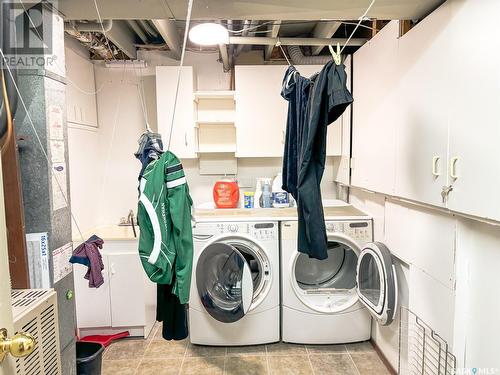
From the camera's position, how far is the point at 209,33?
76.6 inches

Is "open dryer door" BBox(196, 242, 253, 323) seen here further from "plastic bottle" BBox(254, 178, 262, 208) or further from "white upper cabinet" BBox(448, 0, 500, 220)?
"white upper cabinet" BBox(448, 0, 500, 220)

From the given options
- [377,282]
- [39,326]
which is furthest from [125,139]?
[377,282]

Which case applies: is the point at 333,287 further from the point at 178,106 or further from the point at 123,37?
the point at 123,37

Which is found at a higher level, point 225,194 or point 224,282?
point 225,194

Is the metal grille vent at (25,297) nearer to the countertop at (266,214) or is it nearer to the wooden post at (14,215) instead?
the wooden post at (14,215)

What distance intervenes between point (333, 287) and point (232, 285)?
0.83 meters

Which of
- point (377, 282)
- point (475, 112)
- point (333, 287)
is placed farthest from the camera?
point (333, 287)

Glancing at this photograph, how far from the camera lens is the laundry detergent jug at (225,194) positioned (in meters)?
2.88

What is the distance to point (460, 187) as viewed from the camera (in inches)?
48.5

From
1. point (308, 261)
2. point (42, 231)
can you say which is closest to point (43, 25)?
point (42, 231)

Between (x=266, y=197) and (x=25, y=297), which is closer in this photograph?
(x=25, y=297)

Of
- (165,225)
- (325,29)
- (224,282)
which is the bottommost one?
(224,282)

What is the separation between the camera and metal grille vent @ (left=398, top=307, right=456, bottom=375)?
1468mm

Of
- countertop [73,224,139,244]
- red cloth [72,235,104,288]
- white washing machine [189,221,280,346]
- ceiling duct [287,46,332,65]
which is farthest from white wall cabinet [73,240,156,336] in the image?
ceiling duct [287,46,332,65]
